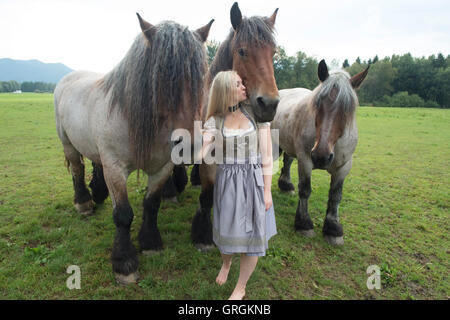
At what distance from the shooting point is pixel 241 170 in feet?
7.71

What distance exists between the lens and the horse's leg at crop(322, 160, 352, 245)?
3.62 m

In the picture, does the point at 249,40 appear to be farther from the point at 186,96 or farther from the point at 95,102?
the point at 95,102

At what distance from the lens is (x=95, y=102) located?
2.98 m

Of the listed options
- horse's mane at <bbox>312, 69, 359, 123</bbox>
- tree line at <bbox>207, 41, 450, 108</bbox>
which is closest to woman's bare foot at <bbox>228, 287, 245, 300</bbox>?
horse's mane at <bbox>312, 69, 359, 123</bbox>

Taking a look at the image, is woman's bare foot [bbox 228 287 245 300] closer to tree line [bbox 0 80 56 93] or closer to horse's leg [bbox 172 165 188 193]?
horse's leg [bbox 172 165 188 193]

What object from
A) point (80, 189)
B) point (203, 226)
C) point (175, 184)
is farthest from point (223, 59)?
point (80, 189)

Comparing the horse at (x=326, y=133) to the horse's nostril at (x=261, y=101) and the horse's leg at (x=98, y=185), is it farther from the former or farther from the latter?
the horse's leg at (x=98, y=185)

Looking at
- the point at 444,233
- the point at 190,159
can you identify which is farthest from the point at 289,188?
the point at 190,159

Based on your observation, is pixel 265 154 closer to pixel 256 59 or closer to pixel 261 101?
pixel 261 101

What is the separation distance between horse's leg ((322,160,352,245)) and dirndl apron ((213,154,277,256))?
5.82ft

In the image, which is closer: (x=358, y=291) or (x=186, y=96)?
(x=186, y=96)

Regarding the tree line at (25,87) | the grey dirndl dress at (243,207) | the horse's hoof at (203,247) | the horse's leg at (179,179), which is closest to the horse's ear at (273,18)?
the grey dirndl dress at (243,207)

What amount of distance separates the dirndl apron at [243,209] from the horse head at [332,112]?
41.8 inches

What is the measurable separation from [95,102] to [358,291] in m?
3.66
